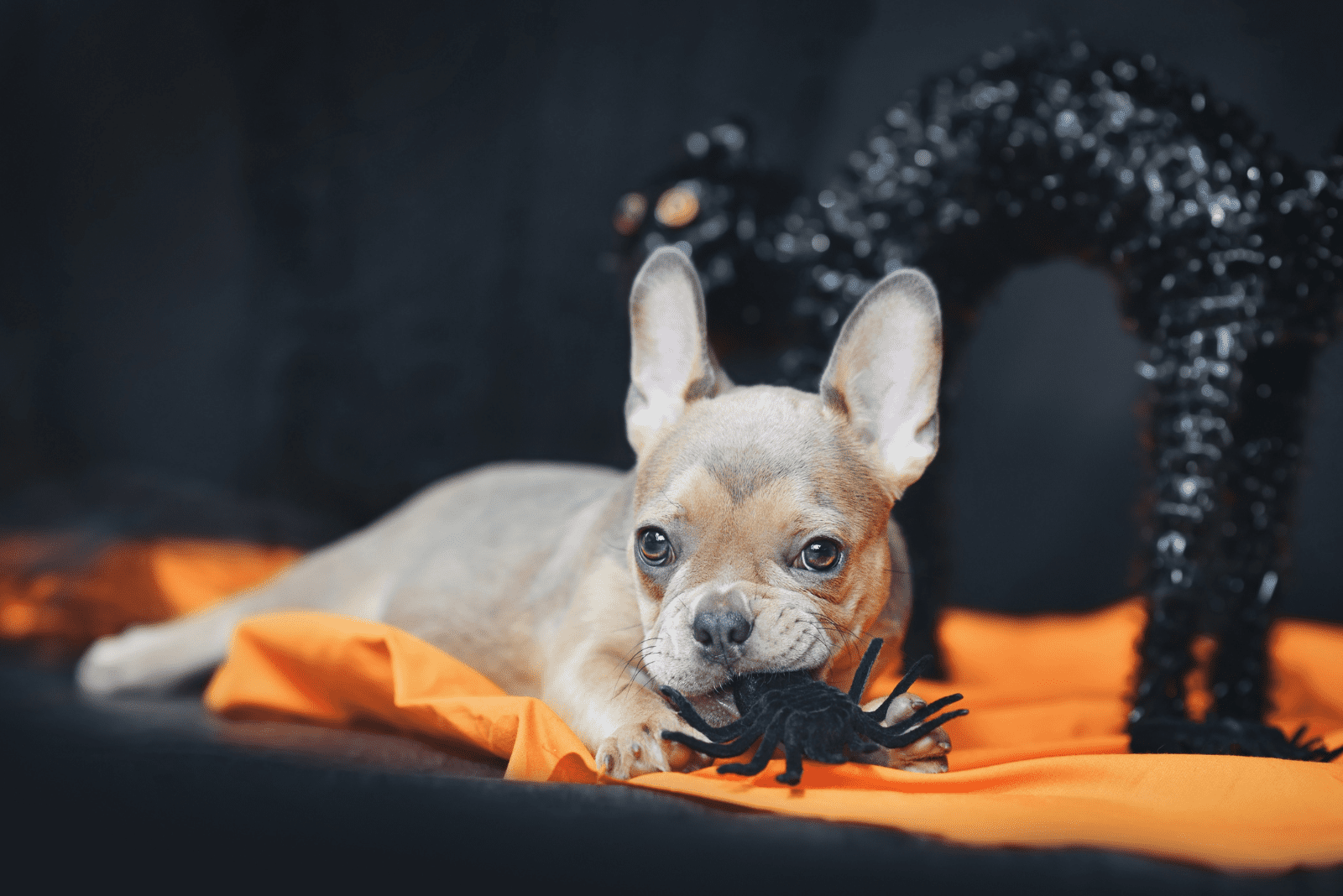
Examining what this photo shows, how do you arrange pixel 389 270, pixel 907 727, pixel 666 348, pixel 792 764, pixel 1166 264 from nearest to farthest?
1. pixel 792 764
2. pixel 907 727
3. pixel 666 348
4. pixel 1166 264
5. pixel 389 270

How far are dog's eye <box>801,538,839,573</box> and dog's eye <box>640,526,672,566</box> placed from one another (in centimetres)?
25

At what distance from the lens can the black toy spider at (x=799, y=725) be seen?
4.57ft

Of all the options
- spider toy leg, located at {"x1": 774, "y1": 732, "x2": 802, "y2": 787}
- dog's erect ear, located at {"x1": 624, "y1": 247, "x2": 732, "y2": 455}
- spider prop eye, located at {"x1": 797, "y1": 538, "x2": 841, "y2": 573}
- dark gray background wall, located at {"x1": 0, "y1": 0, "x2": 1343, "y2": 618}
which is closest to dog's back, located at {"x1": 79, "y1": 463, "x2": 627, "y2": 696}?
dog's erect ear, located at {"x1": 624, "y1": 247, "x2": 732, "y2": 455}

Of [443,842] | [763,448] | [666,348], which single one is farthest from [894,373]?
[443,842]

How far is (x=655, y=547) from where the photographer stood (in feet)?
5.55

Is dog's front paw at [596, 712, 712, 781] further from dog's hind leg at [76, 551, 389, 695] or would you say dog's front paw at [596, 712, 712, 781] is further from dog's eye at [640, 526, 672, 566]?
dog's hind leg at [76, 551, 389, 695]

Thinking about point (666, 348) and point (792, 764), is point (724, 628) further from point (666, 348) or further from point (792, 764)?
point (666, 348)

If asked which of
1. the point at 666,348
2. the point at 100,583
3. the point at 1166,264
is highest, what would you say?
the point at 1166,264

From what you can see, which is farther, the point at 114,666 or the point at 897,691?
the point at 114,666

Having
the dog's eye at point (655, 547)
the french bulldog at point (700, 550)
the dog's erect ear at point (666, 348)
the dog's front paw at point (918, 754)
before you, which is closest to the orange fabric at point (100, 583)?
the french bulldog at point (700, 550)

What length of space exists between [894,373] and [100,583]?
3009 millimetres

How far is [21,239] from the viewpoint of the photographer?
348 cm

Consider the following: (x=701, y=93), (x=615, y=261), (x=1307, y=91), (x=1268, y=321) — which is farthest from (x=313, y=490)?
(x=1307, y=91)

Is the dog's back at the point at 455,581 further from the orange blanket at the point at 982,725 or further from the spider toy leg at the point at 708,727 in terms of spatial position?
the spider toy leg at the point at 708,727
